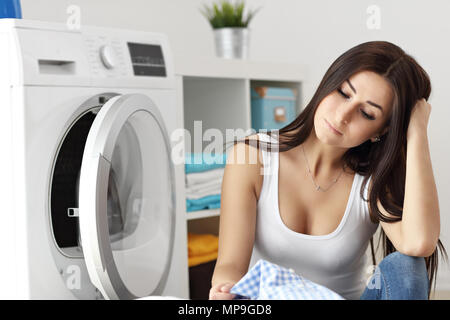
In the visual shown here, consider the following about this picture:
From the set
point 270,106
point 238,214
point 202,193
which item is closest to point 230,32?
point 270,106

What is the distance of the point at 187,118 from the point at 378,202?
1.02 metres

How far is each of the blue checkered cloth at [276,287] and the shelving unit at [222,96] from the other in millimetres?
906

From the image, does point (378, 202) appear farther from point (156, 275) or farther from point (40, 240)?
point (40, 240)

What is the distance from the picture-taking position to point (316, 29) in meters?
2.07

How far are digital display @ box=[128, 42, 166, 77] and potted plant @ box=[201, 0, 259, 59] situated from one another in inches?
20.4

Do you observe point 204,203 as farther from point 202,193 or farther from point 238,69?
point 238,69

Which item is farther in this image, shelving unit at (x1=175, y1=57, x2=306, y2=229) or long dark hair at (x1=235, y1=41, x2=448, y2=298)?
shelving unit at (x1=175, y1=57, x2=306, y2=229)

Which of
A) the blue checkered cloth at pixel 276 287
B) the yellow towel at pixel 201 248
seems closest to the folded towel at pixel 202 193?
the yellow towel at pixel 201 248

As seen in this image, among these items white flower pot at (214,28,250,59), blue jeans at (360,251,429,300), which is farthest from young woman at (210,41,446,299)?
white flower pot at (214,28,250,59)

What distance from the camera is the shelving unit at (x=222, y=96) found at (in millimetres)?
1971

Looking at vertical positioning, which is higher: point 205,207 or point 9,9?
point 9,9

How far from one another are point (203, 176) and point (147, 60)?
1.57 feet

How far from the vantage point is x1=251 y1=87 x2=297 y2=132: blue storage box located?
212 cm

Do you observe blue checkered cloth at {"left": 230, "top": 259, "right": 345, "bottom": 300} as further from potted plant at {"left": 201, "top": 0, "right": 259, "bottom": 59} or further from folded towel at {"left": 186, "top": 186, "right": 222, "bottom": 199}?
potted plant at {"left": 201, "top": 0, "right": 259, "bottom": 59}
